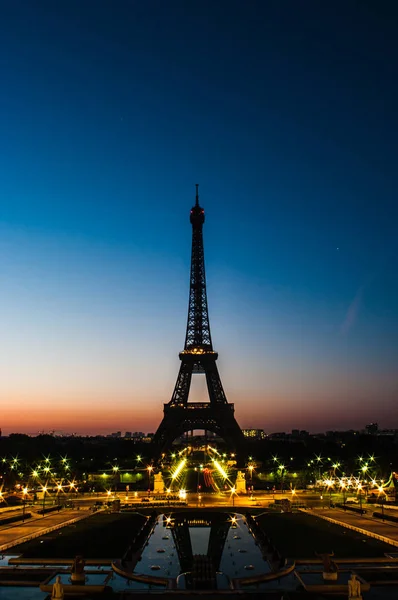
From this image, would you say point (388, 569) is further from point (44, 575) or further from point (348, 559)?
point (44, 575)

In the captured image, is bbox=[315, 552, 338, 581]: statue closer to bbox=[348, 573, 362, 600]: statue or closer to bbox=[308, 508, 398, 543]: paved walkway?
bbox=[348, 573, 362, 600]: statue

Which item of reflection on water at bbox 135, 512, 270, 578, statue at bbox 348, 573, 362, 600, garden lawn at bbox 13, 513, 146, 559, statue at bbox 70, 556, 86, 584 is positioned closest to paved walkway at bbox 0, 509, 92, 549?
garden lawn at bbox 13, 513, 146, 559

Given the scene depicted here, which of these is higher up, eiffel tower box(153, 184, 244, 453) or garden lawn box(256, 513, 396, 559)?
eiffel tower box(153, 184, 244, 453)

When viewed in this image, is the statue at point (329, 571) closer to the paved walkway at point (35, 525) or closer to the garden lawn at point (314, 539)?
the garden lawn at point (314, 539)

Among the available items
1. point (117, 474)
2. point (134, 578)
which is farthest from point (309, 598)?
point (117, 474)

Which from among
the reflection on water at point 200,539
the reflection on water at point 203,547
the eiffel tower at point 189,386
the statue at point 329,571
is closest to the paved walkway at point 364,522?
the reflection on water at point 203,547
